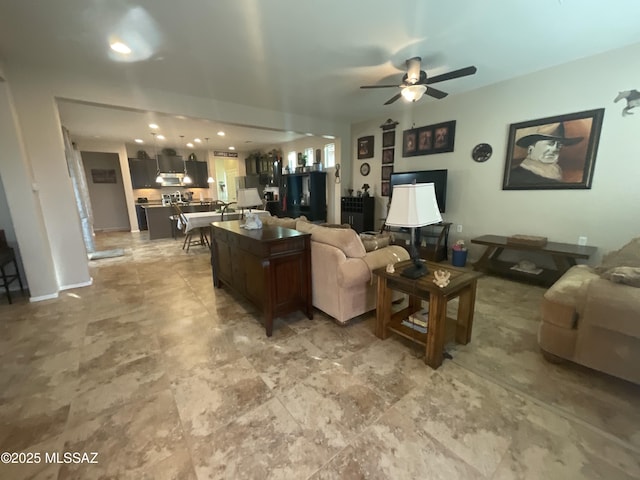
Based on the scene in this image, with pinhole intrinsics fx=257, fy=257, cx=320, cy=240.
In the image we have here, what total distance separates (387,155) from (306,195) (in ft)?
9.31

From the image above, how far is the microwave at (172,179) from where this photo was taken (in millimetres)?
8239

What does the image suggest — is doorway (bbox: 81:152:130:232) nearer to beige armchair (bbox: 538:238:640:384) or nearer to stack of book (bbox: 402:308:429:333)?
stack of book (bbox: 402:308:429:333)

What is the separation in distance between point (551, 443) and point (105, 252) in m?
6.93

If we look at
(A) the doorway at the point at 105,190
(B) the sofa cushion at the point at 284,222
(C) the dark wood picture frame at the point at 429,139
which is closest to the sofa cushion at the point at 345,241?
(B) the sofa cushion at the point at 284,222

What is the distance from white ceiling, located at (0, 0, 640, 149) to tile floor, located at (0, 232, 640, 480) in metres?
2.70

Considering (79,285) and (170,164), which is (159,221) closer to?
(170,164)

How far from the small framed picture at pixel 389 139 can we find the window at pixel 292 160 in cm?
324

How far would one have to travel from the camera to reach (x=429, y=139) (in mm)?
4508

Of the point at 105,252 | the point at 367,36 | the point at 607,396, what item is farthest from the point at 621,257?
the point at 105,252

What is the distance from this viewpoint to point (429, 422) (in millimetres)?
1423

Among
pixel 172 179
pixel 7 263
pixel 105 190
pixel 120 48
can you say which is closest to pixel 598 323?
pixel 120 48

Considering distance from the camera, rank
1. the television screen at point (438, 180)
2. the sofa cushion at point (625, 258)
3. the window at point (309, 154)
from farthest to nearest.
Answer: the window at point (309, 154)
the television screen at point (438, 180)
the sofa cushion at point (625, 258)

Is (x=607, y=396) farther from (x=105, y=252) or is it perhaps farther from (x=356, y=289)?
(x=105, y=252)

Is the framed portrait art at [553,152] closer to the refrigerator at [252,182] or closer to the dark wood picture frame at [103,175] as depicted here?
the refrigerator at [252,182]
